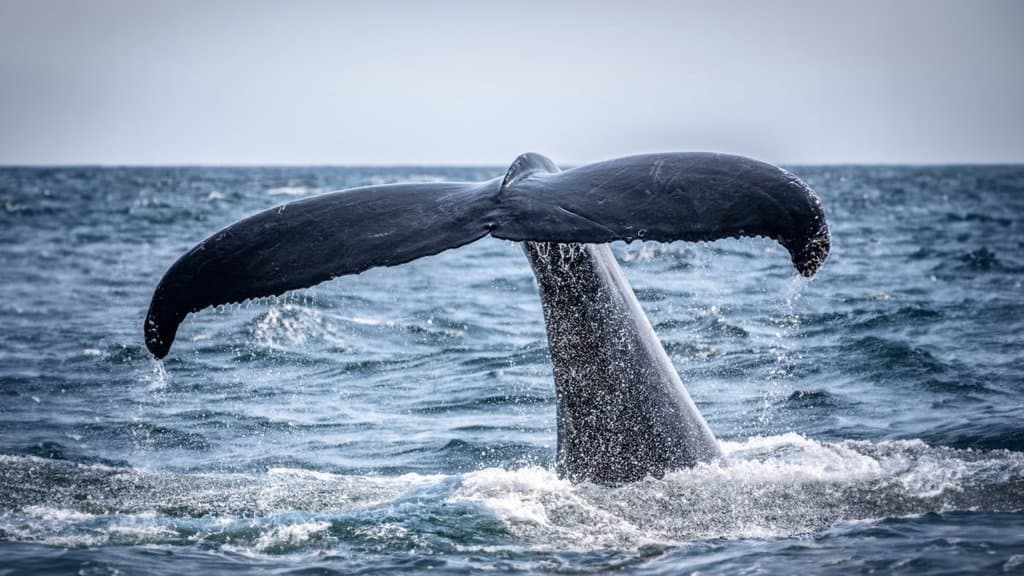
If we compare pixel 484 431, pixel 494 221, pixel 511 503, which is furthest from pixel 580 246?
pixel 484 431

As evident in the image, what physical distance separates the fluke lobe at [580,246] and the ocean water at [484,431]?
1.08 ft

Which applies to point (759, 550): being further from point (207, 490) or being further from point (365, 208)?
point (207, 490)

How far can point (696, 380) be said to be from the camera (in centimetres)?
1016

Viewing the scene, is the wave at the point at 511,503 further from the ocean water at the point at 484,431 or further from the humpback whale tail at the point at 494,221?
the humpback whale tail at the point at 494,221

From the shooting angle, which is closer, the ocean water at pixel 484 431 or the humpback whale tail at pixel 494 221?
the humpback whale tail at pixel 494 221

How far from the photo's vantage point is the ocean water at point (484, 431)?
5.33 metres

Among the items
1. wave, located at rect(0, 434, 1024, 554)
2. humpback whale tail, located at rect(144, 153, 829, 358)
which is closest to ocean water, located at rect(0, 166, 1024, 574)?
wave, located at rect(0, 434, 1024, 554)

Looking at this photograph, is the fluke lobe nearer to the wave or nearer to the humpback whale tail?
the humpback whale tail

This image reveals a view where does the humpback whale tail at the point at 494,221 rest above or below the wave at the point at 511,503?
above

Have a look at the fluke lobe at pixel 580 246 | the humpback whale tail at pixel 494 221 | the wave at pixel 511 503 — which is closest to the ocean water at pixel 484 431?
the wave at pixel 511 503

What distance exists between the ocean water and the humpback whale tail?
126 centimetres

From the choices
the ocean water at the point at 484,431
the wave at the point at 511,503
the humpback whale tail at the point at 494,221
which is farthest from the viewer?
the wave at the point at 511,503

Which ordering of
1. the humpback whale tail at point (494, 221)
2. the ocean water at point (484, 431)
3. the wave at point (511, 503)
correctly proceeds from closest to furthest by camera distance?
the humpback whale tail at point (494, 221) < the ocean water at point (484, 431) < the wave at point (511, 503)

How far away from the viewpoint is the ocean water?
5328 millimetres
